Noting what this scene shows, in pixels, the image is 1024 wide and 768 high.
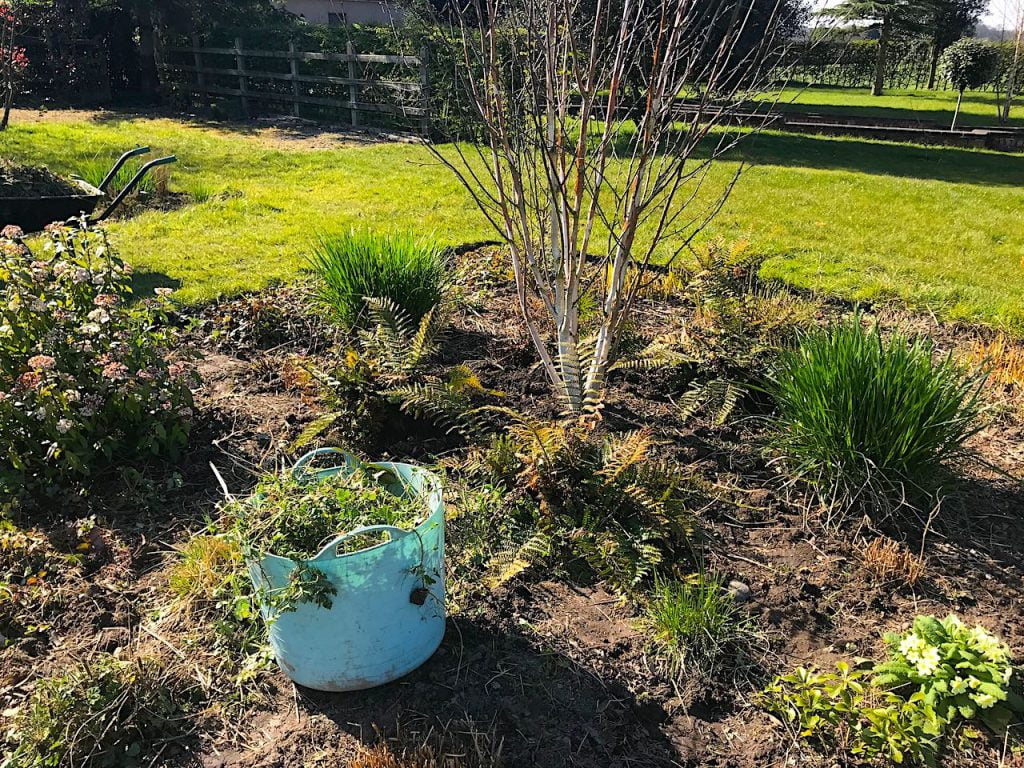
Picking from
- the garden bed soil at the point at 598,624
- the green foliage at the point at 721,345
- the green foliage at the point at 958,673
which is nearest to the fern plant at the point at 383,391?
the garden bed soil at the point at 598,624

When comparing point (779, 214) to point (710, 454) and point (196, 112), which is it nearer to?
point (710, 454)

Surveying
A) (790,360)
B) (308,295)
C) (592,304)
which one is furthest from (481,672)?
(308,295)

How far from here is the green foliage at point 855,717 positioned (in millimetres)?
2096

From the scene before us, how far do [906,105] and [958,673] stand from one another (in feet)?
82.4

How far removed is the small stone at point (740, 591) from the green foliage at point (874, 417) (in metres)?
0.63

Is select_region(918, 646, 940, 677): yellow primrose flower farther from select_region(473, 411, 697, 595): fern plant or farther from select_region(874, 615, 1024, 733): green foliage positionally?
select_region(473, 411, 697, 595): fern plant

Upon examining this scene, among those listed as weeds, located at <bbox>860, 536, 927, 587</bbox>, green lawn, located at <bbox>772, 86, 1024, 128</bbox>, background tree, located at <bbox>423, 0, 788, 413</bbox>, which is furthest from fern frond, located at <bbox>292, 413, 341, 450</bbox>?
green lawn, located at <bbox>772, 86, 1024, 128</bbox>

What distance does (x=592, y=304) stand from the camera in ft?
14.9

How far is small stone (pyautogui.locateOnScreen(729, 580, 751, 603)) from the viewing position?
8.74 ft

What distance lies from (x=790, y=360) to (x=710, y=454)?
1.83 feet

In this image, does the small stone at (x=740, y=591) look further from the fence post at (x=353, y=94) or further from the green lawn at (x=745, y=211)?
the fence post at (x=353, y=94)

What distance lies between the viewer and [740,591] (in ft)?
8.79

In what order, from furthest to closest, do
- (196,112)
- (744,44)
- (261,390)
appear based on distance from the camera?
(196,112) < (744,44) < (261,390)

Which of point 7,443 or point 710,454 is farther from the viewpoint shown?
point 710,454
